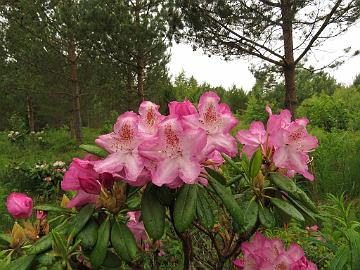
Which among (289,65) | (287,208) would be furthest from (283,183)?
(289,65)

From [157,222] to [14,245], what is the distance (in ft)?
1.51

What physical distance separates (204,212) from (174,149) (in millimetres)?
179

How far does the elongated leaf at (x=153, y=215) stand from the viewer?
36.9 inches

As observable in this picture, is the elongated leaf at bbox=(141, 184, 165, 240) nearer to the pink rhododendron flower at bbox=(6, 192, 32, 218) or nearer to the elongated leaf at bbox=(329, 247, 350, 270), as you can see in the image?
the pink rhododendron flower at bbox=(6, 192, 32, 218)

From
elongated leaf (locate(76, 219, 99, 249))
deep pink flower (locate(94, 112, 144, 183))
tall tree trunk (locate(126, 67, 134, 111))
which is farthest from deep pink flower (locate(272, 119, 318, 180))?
tall tree trunk (locate(126, 67, 134, 111))

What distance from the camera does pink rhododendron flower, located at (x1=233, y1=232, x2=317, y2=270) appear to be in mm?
1131

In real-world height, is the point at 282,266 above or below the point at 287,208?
below

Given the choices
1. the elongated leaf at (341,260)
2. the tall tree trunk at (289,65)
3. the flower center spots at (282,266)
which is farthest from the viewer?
the tall tree trunk at (289,65)

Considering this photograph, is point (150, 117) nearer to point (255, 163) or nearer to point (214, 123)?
point (214, 123)

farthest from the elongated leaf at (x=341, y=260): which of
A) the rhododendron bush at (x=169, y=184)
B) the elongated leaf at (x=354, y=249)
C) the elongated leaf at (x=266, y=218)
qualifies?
the elongated leaf at (x=266, y=218)

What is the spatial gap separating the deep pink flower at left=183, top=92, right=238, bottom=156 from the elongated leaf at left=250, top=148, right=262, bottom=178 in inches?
2.2

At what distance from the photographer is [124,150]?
0.94m

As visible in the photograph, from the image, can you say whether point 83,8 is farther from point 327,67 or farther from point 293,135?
point 293,135

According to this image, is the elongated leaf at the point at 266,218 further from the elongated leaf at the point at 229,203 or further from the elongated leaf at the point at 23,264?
the elongated leaf at the point at 23,264
